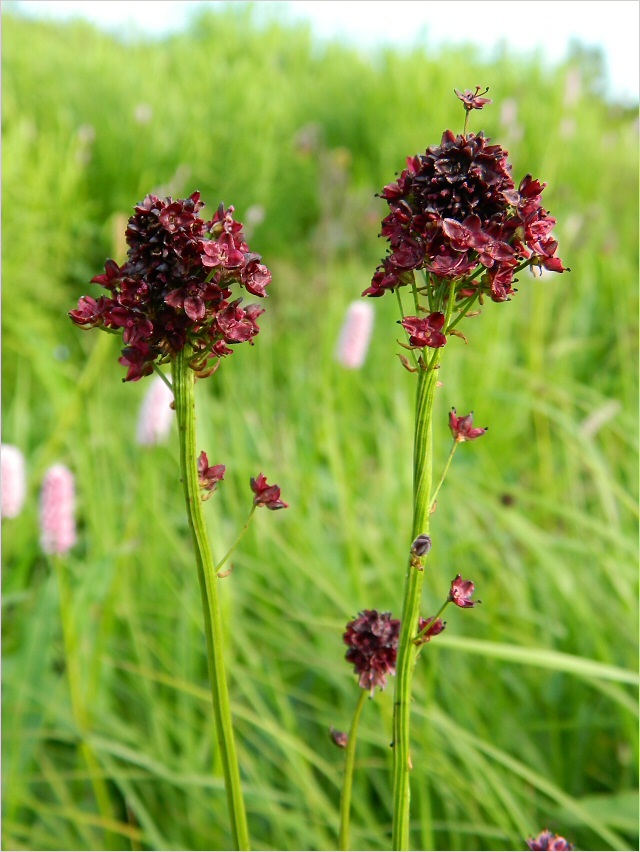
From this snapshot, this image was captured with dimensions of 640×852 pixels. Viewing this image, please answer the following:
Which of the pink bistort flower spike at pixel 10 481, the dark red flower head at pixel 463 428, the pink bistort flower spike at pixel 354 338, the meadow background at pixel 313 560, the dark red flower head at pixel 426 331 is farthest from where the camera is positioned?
the pink bistort flower spike at pixel 354 338

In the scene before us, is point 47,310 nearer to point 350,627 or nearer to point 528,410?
point 528,410

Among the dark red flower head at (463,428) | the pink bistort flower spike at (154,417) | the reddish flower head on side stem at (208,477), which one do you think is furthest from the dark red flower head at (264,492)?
the pink bistort flower spike at (154,417)

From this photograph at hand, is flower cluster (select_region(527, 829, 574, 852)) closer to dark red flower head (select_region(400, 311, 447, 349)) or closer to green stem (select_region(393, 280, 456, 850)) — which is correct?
green stem (select_region(393, 280, 456, 850))

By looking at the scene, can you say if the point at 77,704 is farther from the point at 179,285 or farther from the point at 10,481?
the point at 179,285

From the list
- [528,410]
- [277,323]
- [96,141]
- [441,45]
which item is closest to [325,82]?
[441,45]

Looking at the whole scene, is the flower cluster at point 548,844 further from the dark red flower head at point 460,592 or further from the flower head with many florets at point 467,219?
→ the flower head with many florets at point 467,219

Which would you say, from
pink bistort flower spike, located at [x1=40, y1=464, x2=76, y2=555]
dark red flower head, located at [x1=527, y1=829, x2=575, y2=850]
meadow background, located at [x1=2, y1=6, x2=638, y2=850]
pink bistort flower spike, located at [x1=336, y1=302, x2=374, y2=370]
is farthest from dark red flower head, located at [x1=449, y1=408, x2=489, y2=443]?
pink bistort flower spike, located at [x1=336, y1=302, x2=374, y2=370]
